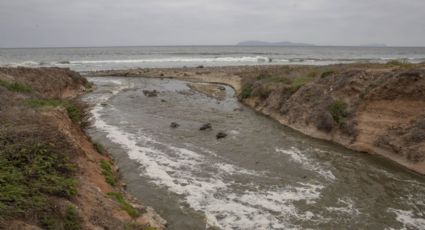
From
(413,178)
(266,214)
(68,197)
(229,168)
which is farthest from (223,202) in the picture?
(413,178)

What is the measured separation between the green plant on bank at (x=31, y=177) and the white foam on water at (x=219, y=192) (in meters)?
3.96

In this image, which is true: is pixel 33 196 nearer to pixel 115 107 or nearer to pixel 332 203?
pixel 332 203

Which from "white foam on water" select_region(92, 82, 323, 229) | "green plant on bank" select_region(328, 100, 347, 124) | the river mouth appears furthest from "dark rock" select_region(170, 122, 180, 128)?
"green plant on bank" select_region(328, 100, 347, 124)

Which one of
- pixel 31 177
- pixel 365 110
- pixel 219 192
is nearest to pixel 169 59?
pixel 365 110

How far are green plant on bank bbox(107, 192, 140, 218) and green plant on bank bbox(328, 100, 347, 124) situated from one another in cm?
1322

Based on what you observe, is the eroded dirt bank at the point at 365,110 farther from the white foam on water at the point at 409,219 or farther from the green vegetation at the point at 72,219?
the green vegetation at the point at 72,219

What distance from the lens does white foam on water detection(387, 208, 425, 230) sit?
9711 mm

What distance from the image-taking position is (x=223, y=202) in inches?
428

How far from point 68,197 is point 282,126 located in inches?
617

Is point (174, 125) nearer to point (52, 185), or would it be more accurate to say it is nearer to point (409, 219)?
point (52, 185)

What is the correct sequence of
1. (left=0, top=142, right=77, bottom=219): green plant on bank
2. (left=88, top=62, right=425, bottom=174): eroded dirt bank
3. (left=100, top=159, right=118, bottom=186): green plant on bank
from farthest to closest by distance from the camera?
(left=88, top=62, right=425, bottom=174): eroded dirt bank < (left=100, top=159, right=118, bottom=186): green plant on bank < (left=0, top=142, right=77, bottom=219): green plant on bank

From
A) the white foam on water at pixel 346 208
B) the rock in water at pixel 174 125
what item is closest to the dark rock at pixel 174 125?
the rock in water at pixel 174 125

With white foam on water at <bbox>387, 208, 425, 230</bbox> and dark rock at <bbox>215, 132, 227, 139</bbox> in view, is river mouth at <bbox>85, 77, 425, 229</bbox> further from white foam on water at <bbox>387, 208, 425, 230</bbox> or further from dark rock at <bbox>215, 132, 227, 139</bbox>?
dark rock at <bbox>215, 132, 227, 139</bbox>

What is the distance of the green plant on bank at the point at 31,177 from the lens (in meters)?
6.66
